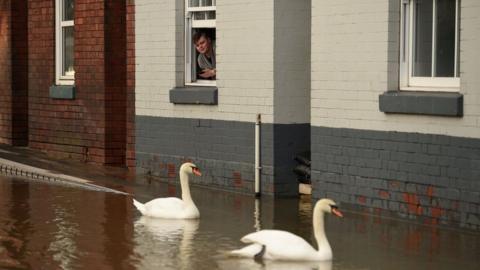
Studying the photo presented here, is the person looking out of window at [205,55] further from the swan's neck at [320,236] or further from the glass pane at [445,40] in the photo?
the swan's neck at [320,236]

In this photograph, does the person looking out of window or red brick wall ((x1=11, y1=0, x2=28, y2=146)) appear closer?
the person looking out of window

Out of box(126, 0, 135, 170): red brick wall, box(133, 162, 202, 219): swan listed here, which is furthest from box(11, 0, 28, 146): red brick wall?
box(133, 162, 202, 219): swan

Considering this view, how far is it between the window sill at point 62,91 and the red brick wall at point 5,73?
7.01 ft

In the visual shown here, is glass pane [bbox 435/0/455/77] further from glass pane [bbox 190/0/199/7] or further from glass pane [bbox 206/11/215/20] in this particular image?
glass pane [bbox 190/0/199/7]

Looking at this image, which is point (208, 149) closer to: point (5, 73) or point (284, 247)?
point (284, 247)

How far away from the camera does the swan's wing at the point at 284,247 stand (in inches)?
444

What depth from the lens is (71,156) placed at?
2148 centimetres

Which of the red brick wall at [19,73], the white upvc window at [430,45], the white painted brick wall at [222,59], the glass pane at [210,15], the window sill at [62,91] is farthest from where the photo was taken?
the red brick wall at [19,73]

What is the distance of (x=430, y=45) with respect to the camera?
14.2 metres

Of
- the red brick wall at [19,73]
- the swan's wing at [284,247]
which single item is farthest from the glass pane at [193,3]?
the swan's wing at [284,247]

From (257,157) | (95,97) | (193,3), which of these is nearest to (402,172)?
(257,157)

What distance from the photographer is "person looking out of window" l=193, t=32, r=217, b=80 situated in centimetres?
1815

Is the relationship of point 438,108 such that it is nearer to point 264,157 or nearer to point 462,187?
point 462,187

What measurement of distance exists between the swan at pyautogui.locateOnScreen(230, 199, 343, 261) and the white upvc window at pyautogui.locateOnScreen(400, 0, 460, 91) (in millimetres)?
3055
